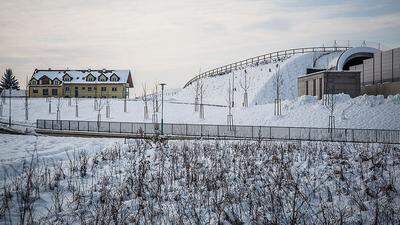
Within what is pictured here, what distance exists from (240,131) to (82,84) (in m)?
59.2

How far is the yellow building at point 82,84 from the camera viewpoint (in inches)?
3113

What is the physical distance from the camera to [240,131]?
30.3 m

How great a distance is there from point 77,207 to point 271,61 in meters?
62.7

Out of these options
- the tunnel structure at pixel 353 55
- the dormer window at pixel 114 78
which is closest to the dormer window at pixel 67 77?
the dormer window at pixel 114 78

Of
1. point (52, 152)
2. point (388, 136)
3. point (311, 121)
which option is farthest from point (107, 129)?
point (388, 136)

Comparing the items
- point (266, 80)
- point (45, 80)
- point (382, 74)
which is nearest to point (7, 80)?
point (45, 80)

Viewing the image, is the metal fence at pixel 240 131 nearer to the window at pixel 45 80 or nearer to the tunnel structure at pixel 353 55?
the tunnel structure at pixel 353 55

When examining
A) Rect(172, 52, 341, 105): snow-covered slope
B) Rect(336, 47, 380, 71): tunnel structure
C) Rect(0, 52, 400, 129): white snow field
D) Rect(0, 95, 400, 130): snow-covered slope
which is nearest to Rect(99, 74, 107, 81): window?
Rect(0, 52, 400, 129): white snow field

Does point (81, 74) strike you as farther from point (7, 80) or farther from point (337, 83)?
point (337, 83)

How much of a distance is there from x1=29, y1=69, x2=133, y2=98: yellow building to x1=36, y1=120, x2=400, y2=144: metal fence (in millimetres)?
41945

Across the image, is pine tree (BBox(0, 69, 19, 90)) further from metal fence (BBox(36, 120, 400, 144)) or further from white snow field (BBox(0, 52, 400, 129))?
metal fence (BBox(36, 120, 400, 144))

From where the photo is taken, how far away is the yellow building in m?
79.1

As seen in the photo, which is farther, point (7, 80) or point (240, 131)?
point (7, 80)

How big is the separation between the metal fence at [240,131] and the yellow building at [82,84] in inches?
1651
